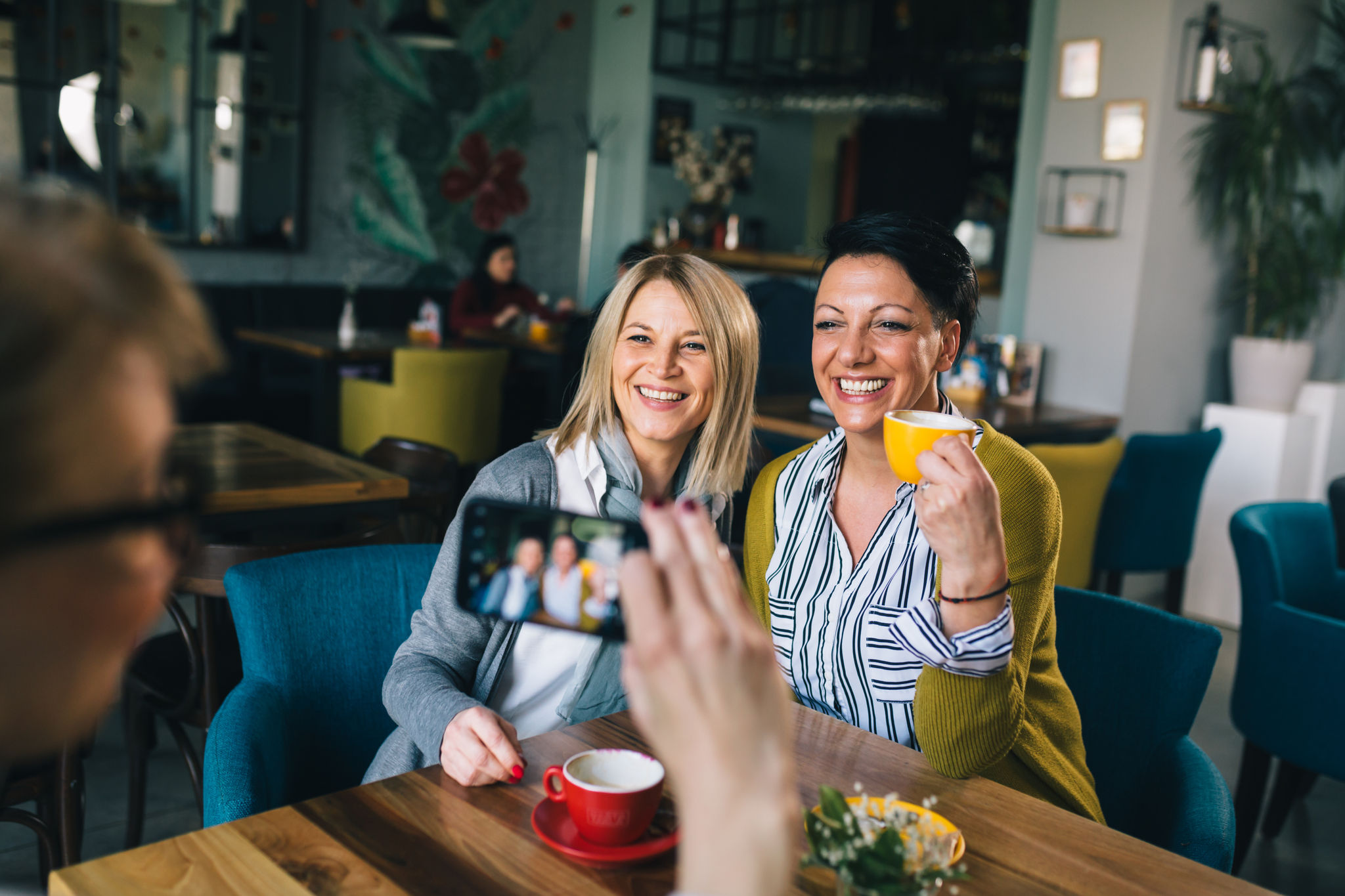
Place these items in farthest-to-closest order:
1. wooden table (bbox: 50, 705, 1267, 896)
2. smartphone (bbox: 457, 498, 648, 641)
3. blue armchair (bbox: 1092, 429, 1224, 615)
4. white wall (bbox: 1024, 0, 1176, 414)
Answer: white wall (bbox: 1024, 0, 1176, 414) < blue armchair (bbox: 1092, 429, 1224, 615) < wooden table (bbox: 50, 705, 1267, 896) < smartphone (bbox: 457, 498, 648, 641)

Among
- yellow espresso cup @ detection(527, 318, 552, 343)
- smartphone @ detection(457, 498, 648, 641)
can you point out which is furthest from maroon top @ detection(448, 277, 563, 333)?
smartphone @ detection(457, 498, 648, 641)

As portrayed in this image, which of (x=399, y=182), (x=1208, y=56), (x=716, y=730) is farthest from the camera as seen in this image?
(x=399, y=182)

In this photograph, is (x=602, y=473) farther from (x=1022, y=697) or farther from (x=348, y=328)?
(x=348, y=328)

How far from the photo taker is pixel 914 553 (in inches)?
57.7

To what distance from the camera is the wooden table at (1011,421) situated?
361cm

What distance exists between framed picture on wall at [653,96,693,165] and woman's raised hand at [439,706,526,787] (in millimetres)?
7182

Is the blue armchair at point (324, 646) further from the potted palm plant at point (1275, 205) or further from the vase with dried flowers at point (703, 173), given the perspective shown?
the vase with dried flowers at point (703, 173)

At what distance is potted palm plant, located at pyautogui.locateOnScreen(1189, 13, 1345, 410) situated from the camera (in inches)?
185

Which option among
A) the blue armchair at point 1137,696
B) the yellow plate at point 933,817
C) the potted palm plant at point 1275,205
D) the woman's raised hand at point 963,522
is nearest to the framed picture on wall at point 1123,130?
the potted palm plant at point 1275,205

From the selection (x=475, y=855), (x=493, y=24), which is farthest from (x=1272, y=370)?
(x=493, y=24)

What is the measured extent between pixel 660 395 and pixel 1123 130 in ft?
12.8

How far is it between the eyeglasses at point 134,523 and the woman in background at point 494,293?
5.80 metres

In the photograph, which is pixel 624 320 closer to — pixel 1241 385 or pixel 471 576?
pixel 471 576

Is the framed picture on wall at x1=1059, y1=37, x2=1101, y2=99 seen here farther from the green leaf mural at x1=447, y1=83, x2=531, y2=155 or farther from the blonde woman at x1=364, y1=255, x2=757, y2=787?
the green leaf mural at x1=447, y1=83, x2=531, y2=155
